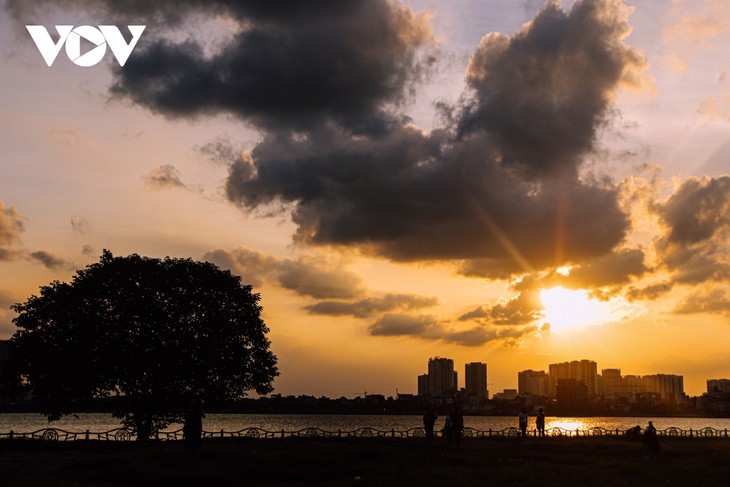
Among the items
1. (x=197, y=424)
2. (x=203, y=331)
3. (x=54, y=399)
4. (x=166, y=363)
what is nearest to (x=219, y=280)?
(x=203, y=331)

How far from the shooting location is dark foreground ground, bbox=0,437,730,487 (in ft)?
92.7

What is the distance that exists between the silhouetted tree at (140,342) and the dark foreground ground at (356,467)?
742 cm

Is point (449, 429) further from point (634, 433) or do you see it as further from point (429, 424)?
point (634, 433)

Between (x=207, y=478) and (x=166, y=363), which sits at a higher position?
(x=166, y=363)

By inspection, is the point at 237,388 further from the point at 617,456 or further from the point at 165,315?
the point at 617,456

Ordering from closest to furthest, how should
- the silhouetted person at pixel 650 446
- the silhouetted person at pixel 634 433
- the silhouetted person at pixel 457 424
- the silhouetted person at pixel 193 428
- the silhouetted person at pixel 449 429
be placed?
1. the silhouetted person at pixel 193 428
2. the silhouetted person at pixel 650 446
3. the silhouetted person at pixel 457 424
4. the silhouetted person at pixel 449 429
5. the silhouetted person at pixel 634 433

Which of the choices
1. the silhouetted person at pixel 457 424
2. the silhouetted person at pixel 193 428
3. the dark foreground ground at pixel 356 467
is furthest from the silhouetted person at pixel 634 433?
the silhouetted person at pixel 193 428

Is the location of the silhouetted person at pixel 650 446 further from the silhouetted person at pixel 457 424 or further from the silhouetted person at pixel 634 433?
the silhouetted person at pixel 634 433

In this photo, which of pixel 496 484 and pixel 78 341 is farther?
pixel 78 341

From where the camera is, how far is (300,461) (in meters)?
33.8

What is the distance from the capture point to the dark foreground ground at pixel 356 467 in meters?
28.2

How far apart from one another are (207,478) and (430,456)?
13693 mm

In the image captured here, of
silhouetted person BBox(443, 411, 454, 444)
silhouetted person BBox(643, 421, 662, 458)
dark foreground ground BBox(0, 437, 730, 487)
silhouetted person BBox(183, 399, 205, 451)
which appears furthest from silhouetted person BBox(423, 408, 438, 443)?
silhouetted person BBox(183, 399, 205, 451)

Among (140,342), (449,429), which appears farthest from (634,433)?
(140,342)
